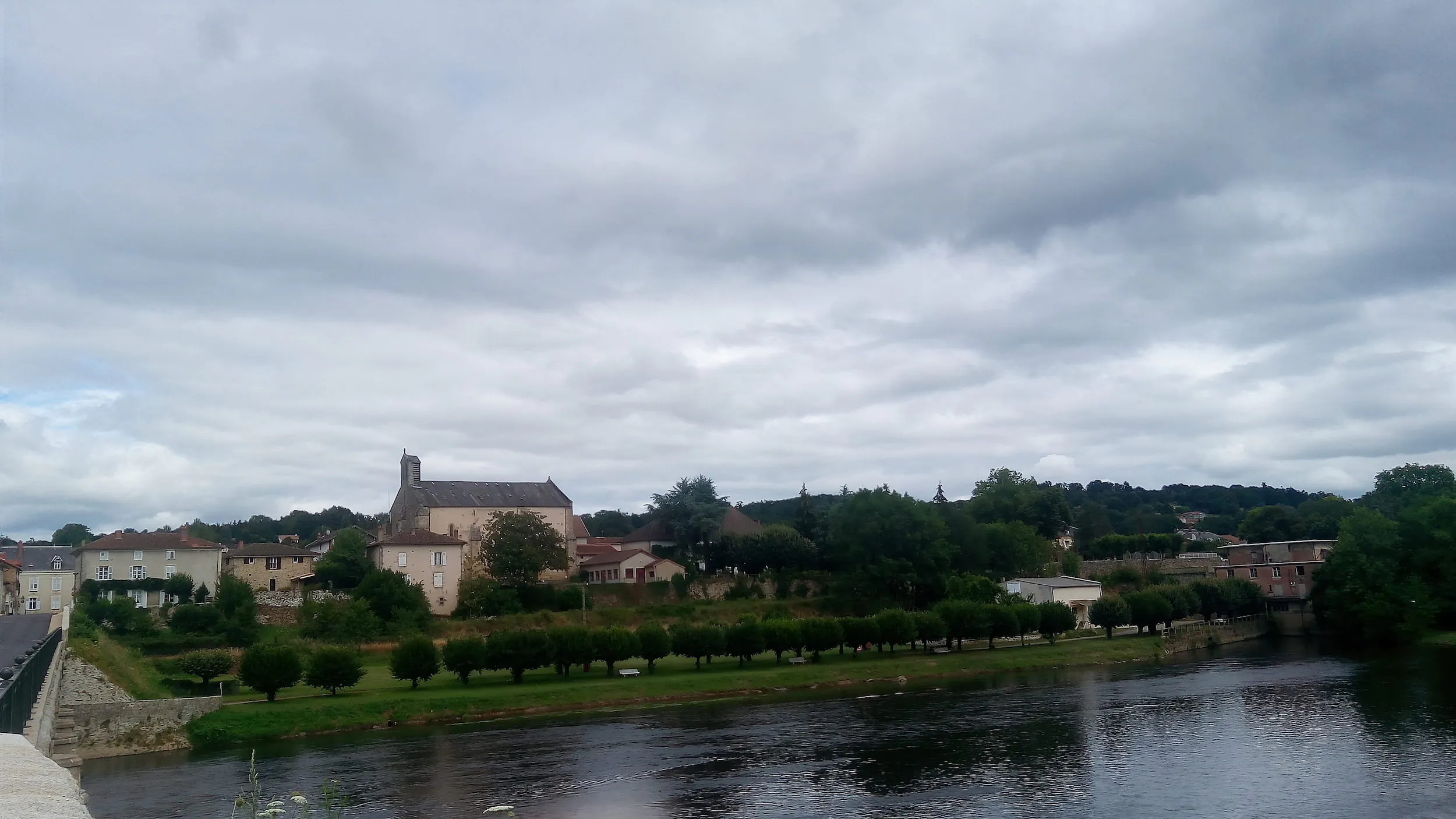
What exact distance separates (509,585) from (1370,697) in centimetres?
6216

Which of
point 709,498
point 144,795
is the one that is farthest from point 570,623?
point 144,795

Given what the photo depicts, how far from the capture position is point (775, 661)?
72.4m

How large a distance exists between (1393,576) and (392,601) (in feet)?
265

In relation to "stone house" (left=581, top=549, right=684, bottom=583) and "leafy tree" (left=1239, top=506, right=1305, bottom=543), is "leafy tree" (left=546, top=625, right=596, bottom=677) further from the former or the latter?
"leafy tree" (left=1239, top=506, right=1305, bottom=543)

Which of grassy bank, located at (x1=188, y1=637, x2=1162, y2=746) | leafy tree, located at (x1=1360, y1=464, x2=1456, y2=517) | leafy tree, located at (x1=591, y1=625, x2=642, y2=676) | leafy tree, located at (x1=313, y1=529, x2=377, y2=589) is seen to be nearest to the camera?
grassy bank, located at (x1=188, y1=637, x2=1162, y2=746)

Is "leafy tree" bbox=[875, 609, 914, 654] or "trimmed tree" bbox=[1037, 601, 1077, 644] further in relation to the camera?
"trimmed tree" bbox=[1037, 601, 1077, 644]

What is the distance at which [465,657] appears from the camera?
62438 millimetres

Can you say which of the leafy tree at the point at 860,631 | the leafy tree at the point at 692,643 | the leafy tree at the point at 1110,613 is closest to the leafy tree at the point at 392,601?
the leafy tree at the point at 692,643

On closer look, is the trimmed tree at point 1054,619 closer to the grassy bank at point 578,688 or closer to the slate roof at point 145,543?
the grassy bank at point 578,688

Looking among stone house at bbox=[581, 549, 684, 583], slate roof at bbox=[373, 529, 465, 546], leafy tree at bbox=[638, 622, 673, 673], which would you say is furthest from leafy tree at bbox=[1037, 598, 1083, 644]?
slate roof at bbox=[373, 529, 465, 546]

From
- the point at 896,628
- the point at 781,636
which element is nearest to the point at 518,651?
the point at 781,636

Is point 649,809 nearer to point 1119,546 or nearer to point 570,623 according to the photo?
point 570,623

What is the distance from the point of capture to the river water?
2969cm

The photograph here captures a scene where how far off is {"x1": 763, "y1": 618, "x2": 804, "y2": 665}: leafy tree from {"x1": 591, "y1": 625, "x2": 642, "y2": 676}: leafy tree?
360 inches
